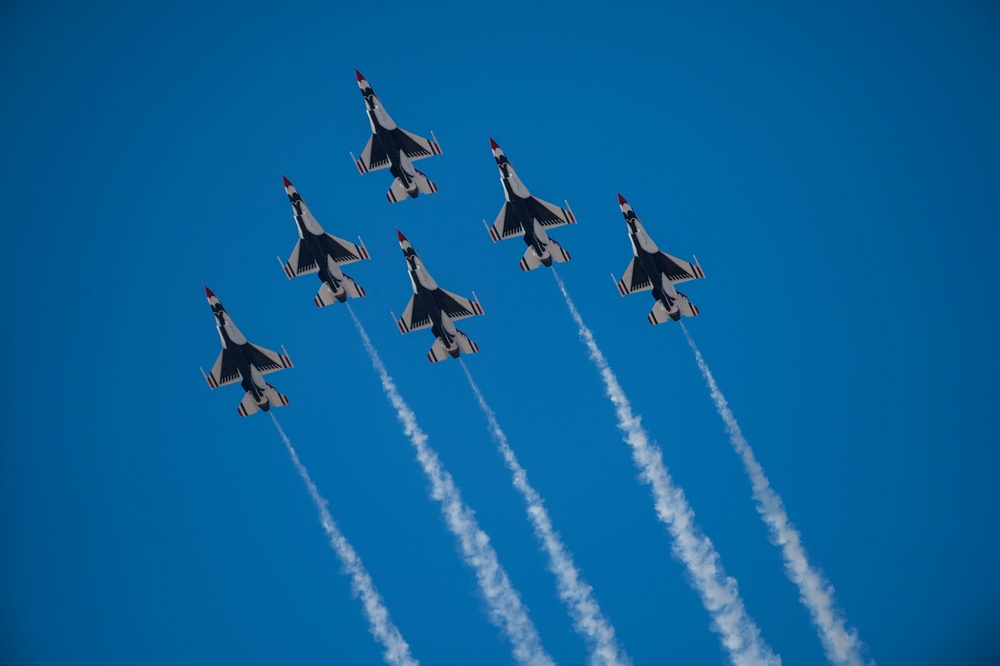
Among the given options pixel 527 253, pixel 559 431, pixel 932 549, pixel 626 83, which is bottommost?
pixel 932 549

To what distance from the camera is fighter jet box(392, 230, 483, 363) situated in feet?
111

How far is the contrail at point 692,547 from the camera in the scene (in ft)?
117

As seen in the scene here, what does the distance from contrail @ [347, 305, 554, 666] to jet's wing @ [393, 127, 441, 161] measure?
23.4 ft

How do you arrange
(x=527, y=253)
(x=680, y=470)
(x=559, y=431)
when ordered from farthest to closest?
(x=559, y=431), (x=680, y=470), (x=527, y=253)

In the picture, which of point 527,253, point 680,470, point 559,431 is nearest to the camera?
point 527,253

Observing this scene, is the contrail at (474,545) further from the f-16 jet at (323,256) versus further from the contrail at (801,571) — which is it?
the contrail at (801,571)

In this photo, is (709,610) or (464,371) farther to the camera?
(464,371)

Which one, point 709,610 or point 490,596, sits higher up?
point 490,596

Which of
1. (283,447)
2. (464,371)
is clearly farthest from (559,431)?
(283,447)

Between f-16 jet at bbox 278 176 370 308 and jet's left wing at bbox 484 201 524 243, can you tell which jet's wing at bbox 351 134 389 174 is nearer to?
f-16 jet at bbox 278 176 370 308

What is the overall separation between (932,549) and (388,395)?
76.1 ft

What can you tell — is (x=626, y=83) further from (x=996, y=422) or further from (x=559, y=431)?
(x=996, y=422)

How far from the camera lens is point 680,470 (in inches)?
1484

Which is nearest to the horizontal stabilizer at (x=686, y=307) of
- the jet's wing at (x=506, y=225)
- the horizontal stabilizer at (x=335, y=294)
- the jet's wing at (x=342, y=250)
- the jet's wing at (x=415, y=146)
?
the jet's wing at (x=506, y=225)
